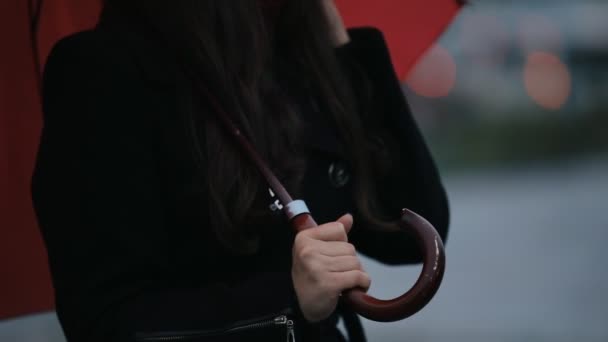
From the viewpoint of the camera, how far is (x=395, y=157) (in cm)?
219

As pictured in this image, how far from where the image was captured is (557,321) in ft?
19.6

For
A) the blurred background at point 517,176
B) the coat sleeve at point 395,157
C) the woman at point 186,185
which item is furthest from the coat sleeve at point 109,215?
the blurred background at point 517,176

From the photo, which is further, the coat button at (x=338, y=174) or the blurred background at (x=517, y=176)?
the blurred background at (x=517, y=176)

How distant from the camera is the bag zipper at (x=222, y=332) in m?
1.57

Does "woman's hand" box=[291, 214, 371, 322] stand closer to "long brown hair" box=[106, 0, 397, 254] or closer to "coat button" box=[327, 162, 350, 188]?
"long brown hair" box=[106, 0, 397, 254]

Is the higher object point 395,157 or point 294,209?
point 294,209

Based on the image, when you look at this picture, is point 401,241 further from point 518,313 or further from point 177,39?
point 518,313

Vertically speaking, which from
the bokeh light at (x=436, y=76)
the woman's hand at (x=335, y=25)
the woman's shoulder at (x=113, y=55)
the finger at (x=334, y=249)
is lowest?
the bokeh light at (x=436, y=76)

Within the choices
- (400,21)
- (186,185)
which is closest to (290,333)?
(186,185)

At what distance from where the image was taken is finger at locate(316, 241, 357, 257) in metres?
1.53

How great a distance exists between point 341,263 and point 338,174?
1.54ft

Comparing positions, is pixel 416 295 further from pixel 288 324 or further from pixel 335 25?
pixel 335 25

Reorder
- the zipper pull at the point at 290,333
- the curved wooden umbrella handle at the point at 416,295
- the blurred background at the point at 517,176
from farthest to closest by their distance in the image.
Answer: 1. the blurred background at the point at 517,176
2. the zipper pull at the point at 290,333
3. the curved wooden umbrella handle at the point at 416,295

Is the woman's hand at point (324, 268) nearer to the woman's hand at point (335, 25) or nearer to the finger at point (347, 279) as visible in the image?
the finger at point (347, 279)
